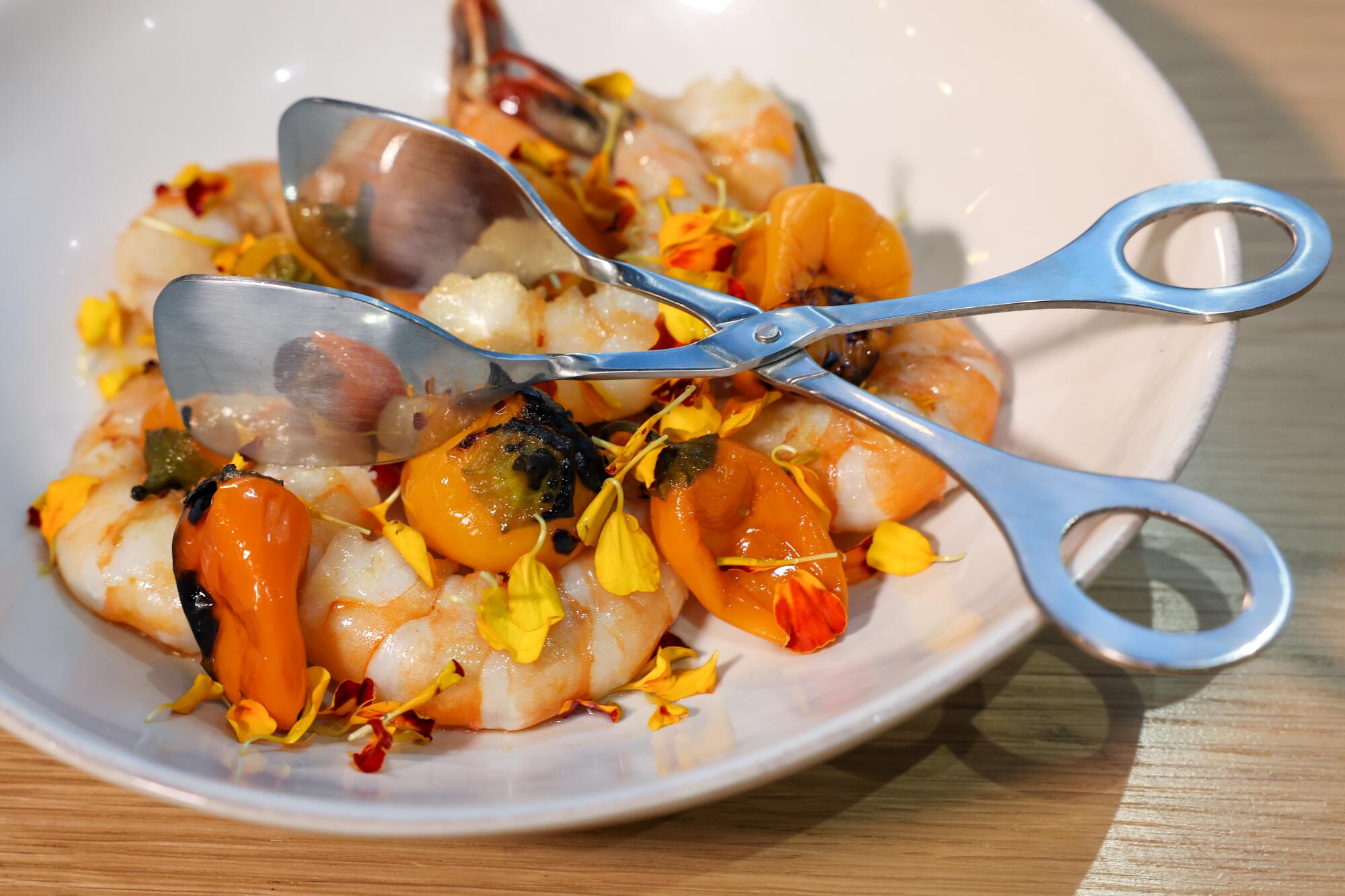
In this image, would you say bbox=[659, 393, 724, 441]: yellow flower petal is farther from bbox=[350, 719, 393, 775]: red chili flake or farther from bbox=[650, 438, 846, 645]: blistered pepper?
bbox=[350, 719, 393, 775]: red chili flake

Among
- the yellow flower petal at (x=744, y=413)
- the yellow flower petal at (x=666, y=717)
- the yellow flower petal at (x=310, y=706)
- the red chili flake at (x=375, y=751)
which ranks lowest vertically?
the yellow flower petal at (x=666, y=717)

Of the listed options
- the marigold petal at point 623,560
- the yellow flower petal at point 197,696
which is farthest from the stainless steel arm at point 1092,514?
the yellow flower petal at point 197,696

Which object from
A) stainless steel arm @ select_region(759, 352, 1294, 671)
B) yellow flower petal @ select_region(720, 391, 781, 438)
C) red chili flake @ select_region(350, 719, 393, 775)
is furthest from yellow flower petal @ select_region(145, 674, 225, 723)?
stainless steel arm @ select_region(759, 352, 1294, 671)

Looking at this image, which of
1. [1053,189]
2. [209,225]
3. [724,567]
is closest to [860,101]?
[1053,189]

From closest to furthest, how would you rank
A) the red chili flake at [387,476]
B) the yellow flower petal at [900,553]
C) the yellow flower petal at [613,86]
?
the yellow flower petal at [900,553] → the red chili flake at [387,476] → the yellow flower petal at [613,86]

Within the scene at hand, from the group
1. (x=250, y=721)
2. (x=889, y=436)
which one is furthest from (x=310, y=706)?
(x=889, y=436)

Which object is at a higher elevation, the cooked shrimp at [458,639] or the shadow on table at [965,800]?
the cooked shrimp at [458,639]

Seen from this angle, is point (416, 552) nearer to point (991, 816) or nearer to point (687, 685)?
point (687, 685)

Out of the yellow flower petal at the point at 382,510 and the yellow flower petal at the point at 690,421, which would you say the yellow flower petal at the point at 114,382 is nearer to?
the yellow flower petal at the point at 382,510
